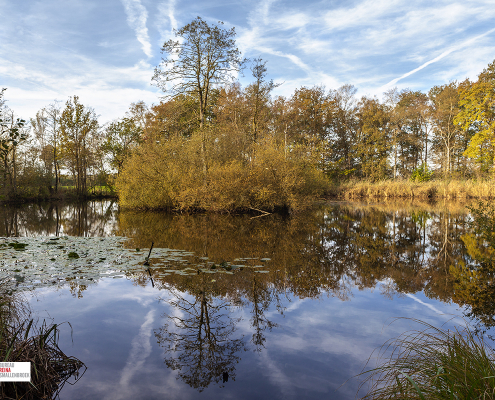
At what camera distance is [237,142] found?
69.8ft

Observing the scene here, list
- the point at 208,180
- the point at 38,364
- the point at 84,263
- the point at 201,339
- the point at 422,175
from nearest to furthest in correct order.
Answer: the point at 38,364 → the point at 201,339 → the point at 84,263 → the point at 208,180 → the point at 422,175

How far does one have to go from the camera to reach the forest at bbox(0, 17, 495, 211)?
715 inches

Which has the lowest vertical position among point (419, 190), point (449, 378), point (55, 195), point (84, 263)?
point (84, 263)

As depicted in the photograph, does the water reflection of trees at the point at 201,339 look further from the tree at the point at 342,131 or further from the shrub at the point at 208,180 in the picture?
the tree at the point at 342,131

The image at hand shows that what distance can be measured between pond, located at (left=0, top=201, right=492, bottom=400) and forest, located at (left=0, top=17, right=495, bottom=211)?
7971mm

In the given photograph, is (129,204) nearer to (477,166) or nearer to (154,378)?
(154,378)

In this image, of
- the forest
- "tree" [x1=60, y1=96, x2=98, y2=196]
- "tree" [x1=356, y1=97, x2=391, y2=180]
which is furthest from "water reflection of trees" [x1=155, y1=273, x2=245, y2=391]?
"tree" [x1=356, y1=97, x2=391, y2=180]

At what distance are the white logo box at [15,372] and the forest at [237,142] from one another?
11439mm

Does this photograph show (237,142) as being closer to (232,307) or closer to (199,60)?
(199,60)

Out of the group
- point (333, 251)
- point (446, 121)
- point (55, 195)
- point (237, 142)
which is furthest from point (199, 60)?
point (446, 121)

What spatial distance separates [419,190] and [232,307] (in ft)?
105

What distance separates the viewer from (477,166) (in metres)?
36.0

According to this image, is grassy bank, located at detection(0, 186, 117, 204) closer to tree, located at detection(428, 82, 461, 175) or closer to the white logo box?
the white logo box

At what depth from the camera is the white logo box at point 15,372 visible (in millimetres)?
2354
